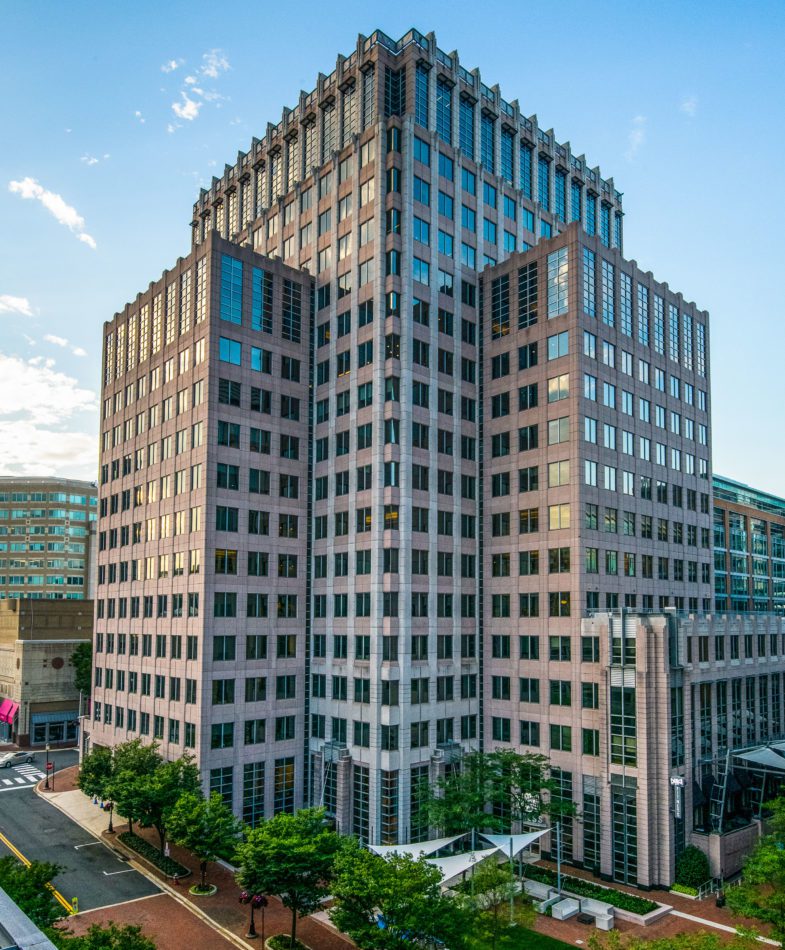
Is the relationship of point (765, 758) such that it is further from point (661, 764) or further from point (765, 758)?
point (661, 764)

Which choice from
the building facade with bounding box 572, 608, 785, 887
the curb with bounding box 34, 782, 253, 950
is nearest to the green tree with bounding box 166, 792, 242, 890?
the curb with bounding box 34, 782, 253, 950

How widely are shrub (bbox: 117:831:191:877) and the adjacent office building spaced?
6379mm

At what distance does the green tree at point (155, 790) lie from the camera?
55969 millimetres

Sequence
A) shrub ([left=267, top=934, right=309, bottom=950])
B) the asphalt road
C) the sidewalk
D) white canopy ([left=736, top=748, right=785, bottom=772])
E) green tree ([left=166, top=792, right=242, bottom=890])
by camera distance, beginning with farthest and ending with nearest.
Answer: white canopy ([left=736, top=748, right=785, bottom=772]), the asphalt road, green tree ([left=166, top=792, right=242, bottom=890]), the sidewalk, shrub ([left=267, top=934, right=309, bottom=950])

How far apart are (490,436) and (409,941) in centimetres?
4292

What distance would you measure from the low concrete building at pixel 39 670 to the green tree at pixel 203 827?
60145mm

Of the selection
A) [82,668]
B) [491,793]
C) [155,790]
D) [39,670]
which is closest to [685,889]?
[491,793]

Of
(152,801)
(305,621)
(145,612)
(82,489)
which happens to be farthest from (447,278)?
(82,489)

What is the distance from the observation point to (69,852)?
59.9m

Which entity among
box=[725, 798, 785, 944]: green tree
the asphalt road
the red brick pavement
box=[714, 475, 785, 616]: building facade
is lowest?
the asphalt road

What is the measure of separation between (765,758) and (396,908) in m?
38.4

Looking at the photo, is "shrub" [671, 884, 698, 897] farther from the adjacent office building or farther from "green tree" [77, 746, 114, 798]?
"green tree" [77, 746, 114, 798]

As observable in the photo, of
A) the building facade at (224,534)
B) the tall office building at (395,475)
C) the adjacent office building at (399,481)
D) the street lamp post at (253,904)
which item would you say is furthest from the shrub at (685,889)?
the building facade at (224,534)

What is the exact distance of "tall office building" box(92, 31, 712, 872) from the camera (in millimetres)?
63344
